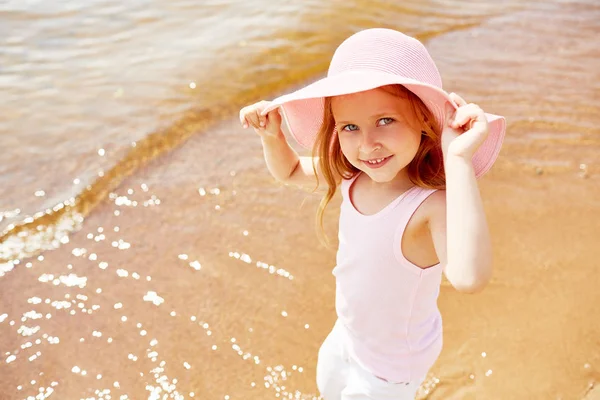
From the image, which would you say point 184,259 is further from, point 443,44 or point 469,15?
point 469,15

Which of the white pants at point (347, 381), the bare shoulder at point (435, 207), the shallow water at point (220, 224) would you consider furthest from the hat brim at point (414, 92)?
the shallow water at point (220, 224)

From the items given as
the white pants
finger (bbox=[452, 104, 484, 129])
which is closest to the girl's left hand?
finger (bbox=[452, 104, 484, 129])

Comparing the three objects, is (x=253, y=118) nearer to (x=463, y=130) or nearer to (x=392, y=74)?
(x=392, y=74)

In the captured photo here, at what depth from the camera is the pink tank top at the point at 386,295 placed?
1.72 m

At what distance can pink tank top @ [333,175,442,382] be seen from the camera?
5.63 feet

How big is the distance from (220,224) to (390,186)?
192cm

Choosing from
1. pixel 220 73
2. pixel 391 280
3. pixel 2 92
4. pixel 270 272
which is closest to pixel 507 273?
pixel 270 272

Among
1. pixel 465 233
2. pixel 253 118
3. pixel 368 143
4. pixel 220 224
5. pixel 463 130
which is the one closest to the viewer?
pixel 465 233

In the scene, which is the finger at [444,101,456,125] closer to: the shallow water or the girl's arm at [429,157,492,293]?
the girl's arm at [429,157,492,293]

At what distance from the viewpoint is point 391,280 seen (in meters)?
1.76

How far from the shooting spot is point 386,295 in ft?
5.90

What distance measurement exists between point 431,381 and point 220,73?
12.1ft

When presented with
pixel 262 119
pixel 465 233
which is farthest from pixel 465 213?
pixel 262 119

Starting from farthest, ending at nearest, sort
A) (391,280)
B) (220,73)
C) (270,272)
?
1. (220,73)
2. (270,272)
3. (391,280)
